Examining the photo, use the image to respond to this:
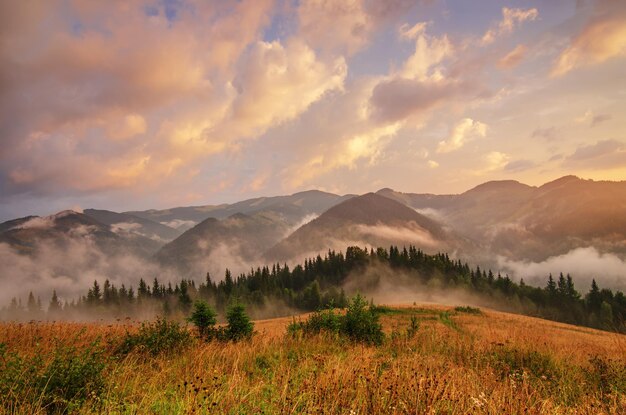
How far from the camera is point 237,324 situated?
40.6 ft

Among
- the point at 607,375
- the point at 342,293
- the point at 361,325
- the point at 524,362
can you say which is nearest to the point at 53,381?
the point at 361,325

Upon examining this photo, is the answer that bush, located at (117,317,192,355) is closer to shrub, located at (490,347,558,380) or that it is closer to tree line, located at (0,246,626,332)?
shrub, located at (490,347,558,380)

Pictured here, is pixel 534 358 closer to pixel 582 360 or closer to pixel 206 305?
pixel 582 360

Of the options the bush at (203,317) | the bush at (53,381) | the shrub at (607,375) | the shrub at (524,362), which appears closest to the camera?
the bush at (53,381)

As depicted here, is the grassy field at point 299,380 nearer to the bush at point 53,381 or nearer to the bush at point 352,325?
the bush at point 53,381

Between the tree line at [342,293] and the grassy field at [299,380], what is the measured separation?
3250 inches

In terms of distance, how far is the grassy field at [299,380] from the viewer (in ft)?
15.5

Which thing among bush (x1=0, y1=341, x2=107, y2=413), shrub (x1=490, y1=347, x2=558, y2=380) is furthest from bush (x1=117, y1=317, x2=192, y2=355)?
shrub (x1=490, y1=347, x2=558, y2=380)

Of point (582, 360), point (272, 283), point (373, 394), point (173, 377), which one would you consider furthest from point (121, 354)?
point (272, 283)

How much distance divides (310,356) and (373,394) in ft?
11.4

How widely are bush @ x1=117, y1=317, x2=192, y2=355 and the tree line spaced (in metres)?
82.4

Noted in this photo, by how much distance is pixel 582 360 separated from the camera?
A: 9664 millimetres

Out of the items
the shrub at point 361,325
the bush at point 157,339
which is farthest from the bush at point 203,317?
the shrub at point 361,325

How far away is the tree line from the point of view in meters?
103
